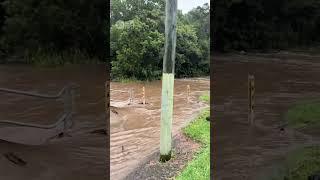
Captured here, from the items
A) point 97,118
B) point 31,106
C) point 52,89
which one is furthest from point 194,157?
point 52,89

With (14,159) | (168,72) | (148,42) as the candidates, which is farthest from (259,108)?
(148,42)

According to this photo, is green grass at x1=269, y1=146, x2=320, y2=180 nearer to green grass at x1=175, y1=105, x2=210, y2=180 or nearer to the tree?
green grass at x1=175, y1=105, x2=210, y2=180

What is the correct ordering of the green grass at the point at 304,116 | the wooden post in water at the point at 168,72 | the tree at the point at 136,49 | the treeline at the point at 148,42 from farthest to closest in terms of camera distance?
the treeline at the point at 148,42
the tree at the point at 136,49
the green grass at the point at 304,116
the wooden post in water at the point at 168,72

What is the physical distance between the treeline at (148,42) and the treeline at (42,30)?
3.65 ft

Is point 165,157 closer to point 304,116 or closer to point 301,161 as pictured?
point 301,161

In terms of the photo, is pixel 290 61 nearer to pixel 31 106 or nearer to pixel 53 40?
pixel 53 40

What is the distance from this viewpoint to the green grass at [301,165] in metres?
3.85

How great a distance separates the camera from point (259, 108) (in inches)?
324

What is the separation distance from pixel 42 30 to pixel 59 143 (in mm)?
11419

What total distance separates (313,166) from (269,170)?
0.42 metres

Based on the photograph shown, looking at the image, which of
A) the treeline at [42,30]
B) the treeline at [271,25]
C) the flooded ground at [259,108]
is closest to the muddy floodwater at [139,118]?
the flooded ground at [259,108]

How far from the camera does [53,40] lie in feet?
50.9

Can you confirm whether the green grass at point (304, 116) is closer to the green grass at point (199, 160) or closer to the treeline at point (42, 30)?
the green grass at point (199, 160)

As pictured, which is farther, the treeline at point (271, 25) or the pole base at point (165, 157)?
the treeline at point (271, 25)
